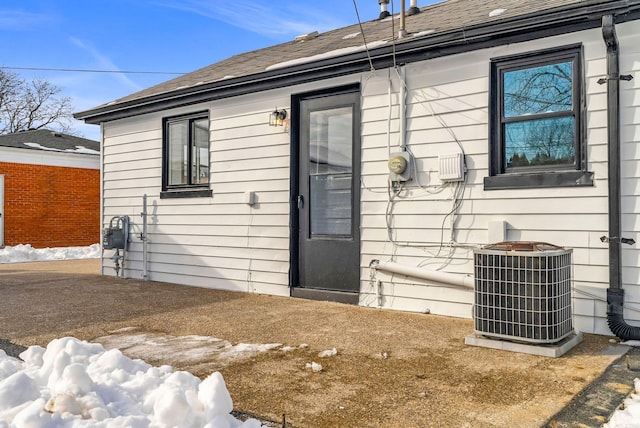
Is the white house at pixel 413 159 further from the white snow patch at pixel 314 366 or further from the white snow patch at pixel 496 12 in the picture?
the white snow patch at pixel 314 366

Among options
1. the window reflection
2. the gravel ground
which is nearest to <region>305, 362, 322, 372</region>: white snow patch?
the gravel ground

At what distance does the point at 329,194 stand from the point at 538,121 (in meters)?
2.25

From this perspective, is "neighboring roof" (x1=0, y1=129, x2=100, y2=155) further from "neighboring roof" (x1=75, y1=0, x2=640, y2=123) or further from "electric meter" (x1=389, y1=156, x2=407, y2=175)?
"electric meter" (x1=389, y1=156, x2=407, y2=175)

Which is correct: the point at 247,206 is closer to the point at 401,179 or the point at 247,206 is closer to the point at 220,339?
the point at 401,179

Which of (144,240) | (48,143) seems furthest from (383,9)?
(48,143)

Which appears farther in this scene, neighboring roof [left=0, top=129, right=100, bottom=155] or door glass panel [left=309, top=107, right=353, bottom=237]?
neighboring roof [left=0, top=129, right=100, bottom=155]

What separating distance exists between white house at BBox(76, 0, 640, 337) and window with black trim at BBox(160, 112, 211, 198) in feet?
0.08

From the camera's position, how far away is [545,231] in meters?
4.13

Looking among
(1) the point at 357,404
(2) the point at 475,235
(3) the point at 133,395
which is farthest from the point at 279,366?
(2) the point at 475,235

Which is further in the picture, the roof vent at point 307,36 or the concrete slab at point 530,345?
the roof vent at point 307,36

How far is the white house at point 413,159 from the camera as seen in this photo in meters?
3.88

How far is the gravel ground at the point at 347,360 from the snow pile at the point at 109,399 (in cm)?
38

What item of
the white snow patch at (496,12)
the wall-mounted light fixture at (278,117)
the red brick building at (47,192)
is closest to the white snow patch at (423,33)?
the white snow patch at (496,12)

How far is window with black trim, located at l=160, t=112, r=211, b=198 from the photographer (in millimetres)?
6766
